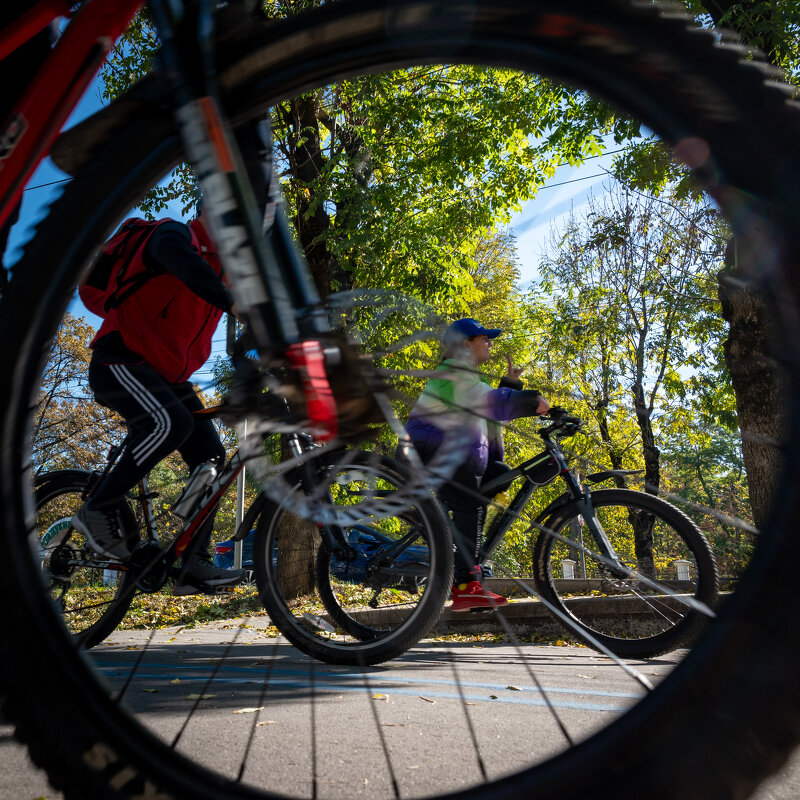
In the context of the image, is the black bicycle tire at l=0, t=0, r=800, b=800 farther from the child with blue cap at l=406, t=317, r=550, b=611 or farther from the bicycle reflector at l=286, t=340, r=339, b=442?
the child with blue cap at l=406, t=317, r=550, b=611

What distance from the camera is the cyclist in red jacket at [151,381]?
245 centimetres

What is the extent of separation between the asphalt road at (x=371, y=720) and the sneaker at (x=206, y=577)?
0.35 meters

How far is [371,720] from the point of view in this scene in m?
1.63

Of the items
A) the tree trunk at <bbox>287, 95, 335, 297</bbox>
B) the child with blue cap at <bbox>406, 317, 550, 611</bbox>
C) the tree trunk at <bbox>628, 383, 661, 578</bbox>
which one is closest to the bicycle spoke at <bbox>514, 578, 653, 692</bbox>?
the child with blue cap at <bbox>406, 317, 550, 611</bbox>

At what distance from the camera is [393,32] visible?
2.33 feet

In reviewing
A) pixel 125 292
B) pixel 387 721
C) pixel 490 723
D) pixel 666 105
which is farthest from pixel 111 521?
pixel 666 105

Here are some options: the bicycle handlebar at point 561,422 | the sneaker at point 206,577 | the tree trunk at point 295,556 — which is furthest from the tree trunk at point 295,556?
the bicycle handlebar at point 561,422

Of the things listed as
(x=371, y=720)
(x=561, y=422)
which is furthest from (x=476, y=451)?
(x=371, y=720)

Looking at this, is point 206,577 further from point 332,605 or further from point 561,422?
point 561,422

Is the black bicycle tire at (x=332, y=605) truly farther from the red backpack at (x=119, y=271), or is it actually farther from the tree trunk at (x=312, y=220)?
the tree trunk at (x=312, y=220)

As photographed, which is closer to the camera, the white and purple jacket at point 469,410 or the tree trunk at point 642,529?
the white and purple jacket at point 469,410

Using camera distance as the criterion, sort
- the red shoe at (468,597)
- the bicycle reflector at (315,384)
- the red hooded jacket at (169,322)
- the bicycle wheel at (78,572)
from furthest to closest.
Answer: the red shoe at (468,597), the bicycle wheel at (78,572), the red hooded jacket at (169,322), the bicycle reflector at (315,384)

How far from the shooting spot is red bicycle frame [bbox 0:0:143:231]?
0.98 meters

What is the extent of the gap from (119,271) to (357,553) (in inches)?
59.7
